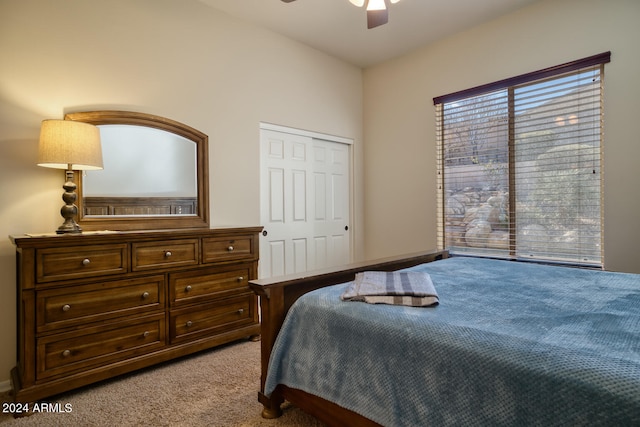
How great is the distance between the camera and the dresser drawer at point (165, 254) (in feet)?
7.38

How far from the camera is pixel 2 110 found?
2.13 m

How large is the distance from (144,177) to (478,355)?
2520mm

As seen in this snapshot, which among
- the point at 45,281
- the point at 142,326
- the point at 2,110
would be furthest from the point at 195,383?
the point at 2,110

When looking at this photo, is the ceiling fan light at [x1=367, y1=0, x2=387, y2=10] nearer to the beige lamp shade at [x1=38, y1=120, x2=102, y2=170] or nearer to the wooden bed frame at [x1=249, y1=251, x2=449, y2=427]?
the wooden bed frame at [x1=249, y1=251, x2=449, y2=427]

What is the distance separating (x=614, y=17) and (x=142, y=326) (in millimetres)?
4105

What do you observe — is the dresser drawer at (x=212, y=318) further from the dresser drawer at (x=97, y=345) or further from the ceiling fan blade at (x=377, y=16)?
the ceiling fan blade at (x=377, y=16)

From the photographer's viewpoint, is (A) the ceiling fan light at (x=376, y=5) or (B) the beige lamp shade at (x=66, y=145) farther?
(A) the ceiling fan light at (x=376, y=5)

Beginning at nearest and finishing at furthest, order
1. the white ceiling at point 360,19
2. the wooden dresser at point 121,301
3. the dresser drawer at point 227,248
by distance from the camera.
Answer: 1. the wooden dresser at point 121,301
2. the dresser drawer at point 227,248
3. the white ceiling at point 360,19

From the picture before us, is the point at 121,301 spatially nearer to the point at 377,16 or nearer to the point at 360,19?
the point at 377,16

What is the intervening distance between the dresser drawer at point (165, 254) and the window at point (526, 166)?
8.43ft

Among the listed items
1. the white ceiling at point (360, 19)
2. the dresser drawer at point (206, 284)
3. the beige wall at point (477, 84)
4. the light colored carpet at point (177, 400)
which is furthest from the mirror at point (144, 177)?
the beige wall at point (477, 84)

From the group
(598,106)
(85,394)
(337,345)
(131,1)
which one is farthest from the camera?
(598,106)

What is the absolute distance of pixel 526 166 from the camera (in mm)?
3174

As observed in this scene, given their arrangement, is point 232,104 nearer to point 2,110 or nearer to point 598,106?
point 2,110
